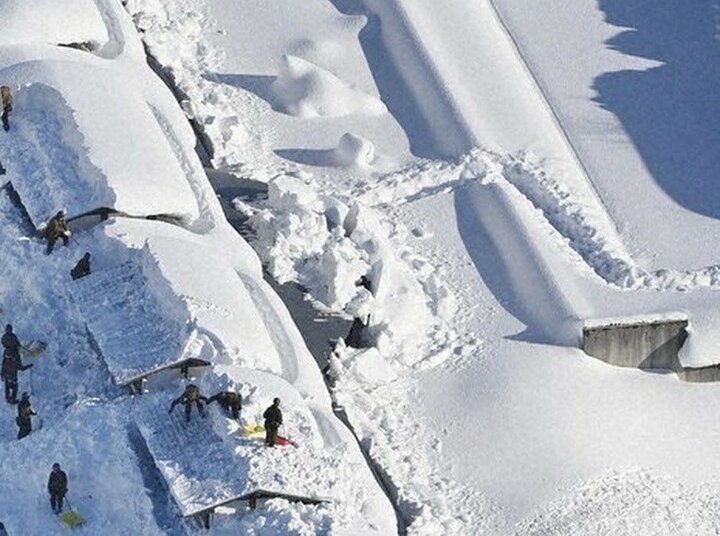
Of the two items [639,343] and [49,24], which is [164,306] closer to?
[639,343]

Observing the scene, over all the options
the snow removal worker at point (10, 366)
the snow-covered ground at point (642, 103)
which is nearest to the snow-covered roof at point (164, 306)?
the snow removal worker at point (10, 366)

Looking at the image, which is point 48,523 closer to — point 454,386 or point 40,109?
point 454,386

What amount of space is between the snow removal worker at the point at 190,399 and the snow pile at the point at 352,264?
513 cm

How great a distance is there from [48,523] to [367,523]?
5.21 metres

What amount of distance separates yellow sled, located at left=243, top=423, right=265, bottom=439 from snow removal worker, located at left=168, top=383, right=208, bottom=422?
91cm

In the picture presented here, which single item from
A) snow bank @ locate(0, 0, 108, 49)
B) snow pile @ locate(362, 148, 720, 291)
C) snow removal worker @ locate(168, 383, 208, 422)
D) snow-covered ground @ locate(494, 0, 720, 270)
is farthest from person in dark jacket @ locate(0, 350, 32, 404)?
snow-covered ground @ locate(494, 0, 720, 270)

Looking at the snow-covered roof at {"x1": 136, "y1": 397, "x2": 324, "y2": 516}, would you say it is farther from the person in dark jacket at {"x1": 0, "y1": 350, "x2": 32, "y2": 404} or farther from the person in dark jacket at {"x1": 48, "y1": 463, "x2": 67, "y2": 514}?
the person in dark jacket at {"x1": 0, "y1": 350, "x2": 32, "y2": 404}

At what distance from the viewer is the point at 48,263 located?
1694 inches

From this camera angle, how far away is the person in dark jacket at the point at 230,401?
38281 mm

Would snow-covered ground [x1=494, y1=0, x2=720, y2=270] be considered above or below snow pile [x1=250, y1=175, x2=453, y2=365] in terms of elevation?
below

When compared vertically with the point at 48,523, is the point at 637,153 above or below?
below

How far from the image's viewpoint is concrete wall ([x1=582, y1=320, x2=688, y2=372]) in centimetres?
4303

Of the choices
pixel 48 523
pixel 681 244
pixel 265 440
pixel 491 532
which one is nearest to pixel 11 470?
pixel 48 523

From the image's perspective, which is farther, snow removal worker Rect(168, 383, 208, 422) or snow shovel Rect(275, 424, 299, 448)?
snow removal worker Rect(168, 383, 208, 422)
